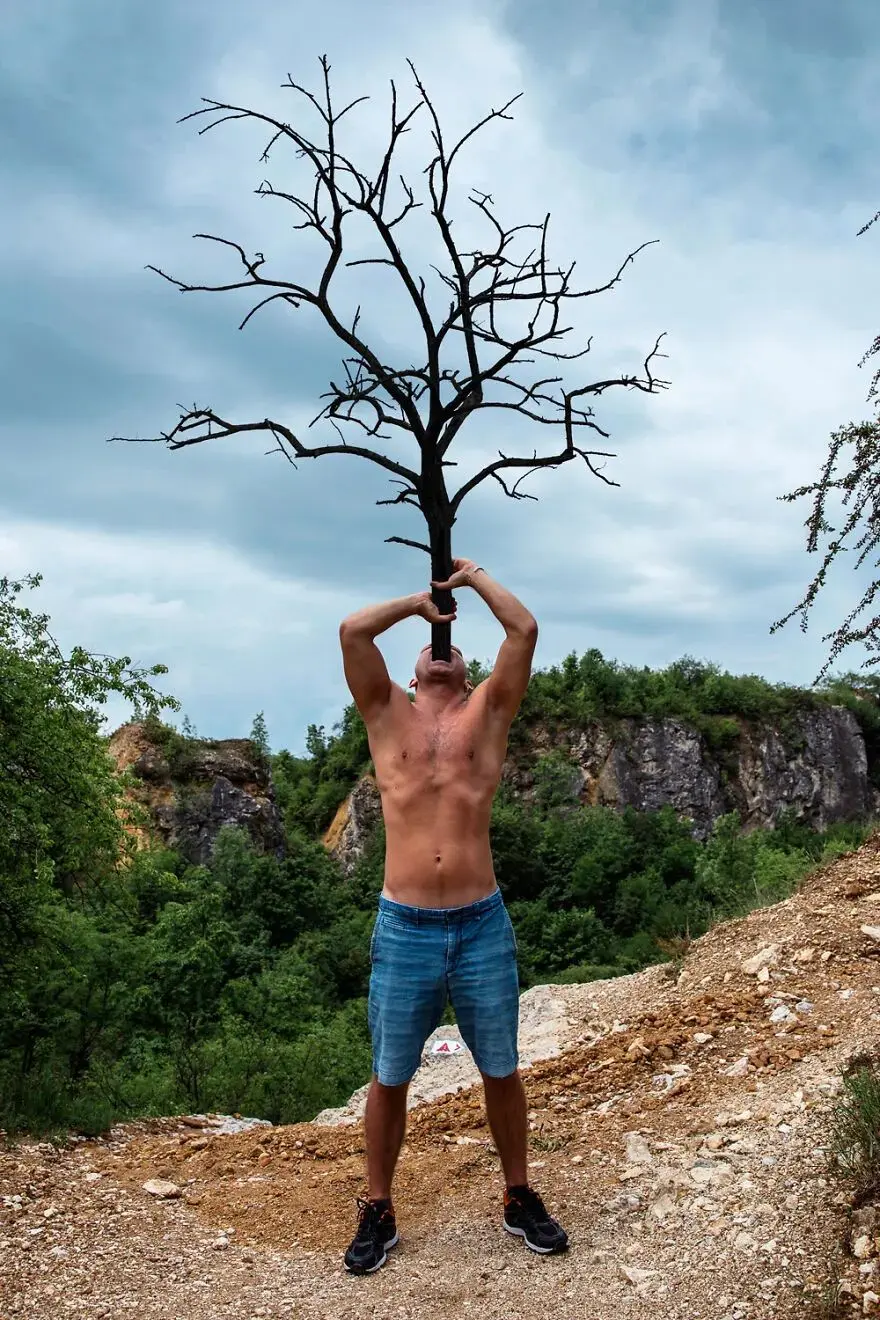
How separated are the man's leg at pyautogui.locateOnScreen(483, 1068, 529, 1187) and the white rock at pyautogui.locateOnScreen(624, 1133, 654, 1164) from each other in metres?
0.75

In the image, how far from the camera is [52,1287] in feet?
13.2

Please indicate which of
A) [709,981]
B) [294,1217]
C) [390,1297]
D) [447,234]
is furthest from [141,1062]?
[447,234]

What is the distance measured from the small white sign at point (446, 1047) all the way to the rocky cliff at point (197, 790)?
1349 cm

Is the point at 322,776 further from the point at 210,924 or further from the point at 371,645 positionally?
the point at 371,645

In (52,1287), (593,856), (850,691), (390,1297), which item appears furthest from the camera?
(850,691)

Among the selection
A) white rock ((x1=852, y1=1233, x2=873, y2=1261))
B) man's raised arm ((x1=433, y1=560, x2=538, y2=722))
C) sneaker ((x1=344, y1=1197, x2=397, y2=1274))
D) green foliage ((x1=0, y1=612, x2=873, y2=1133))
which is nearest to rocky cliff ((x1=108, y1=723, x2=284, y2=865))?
green foliage ((x1=0, y1=612, x2=873, y2=1133))

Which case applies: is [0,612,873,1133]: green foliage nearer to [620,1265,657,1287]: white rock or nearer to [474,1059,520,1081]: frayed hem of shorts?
[474,1059,520,1081]: frayed hem of shorts

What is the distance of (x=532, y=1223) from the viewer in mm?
3973

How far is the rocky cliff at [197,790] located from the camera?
22328 mm

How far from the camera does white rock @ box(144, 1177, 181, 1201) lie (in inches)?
196

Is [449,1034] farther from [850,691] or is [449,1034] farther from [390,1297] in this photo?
[850,691]

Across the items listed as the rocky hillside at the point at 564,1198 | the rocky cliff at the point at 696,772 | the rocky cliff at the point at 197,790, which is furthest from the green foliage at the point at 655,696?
the rocky hillside at the point at 564,1198

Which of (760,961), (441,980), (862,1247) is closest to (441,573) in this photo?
(441,980)

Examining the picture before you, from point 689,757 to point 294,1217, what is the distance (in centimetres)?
2609
